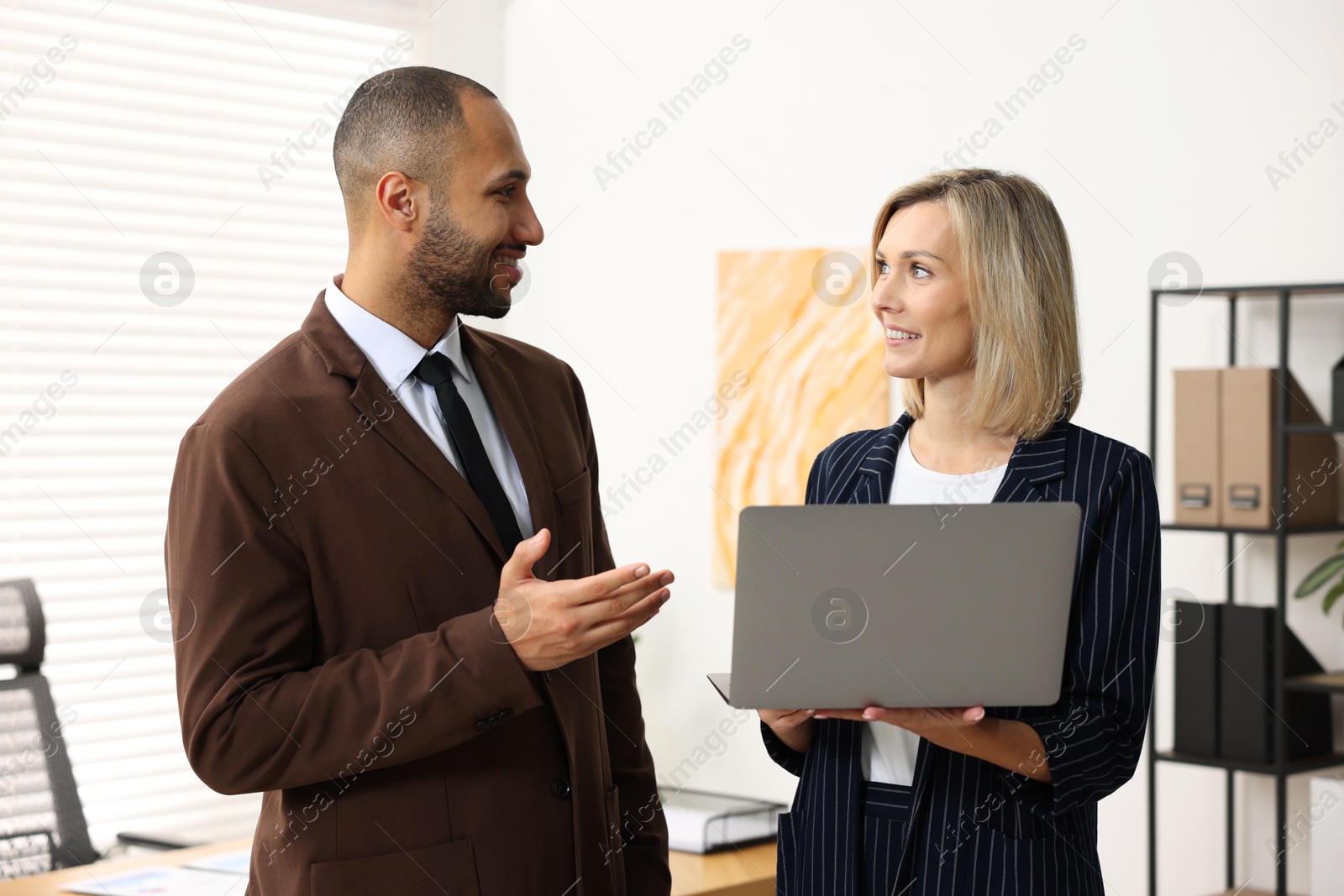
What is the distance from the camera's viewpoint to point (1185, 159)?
3320 mm

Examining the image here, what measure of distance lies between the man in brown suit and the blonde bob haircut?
532mm

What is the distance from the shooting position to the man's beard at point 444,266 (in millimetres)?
1599

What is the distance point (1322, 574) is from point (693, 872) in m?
1.81

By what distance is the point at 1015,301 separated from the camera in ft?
5.41

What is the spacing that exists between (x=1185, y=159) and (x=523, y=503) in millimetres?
2435

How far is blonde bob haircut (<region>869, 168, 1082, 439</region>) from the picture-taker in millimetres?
1641

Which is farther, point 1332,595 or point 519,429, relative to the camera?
point 1332,595

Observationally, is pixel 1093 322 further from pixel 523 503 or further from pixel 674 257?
pixel 523 503

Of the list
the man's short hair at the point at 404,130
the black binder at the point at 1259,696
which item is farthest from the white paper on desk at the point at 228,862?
the black binder at the point at 1259,696

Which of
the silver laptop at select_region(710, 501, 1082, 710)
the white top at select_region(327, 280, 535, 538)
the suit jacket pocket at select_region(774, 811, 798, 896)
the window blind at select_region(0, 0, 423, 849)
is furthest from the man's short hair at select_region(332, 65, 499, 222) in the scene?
the window blind at select_region(0, 0, 423, 849)

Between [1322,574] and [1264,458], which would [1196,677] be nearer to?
[1322,574]

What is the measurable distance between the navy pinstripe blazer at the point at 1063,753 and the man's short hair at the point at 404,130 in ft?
2.78

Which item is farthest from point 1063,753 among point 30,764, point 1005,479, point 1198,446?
point 30,764

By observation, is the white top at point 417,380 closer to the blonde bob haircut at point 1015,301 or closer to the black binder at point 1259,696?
the blonde bob haircut at point 1015,301
